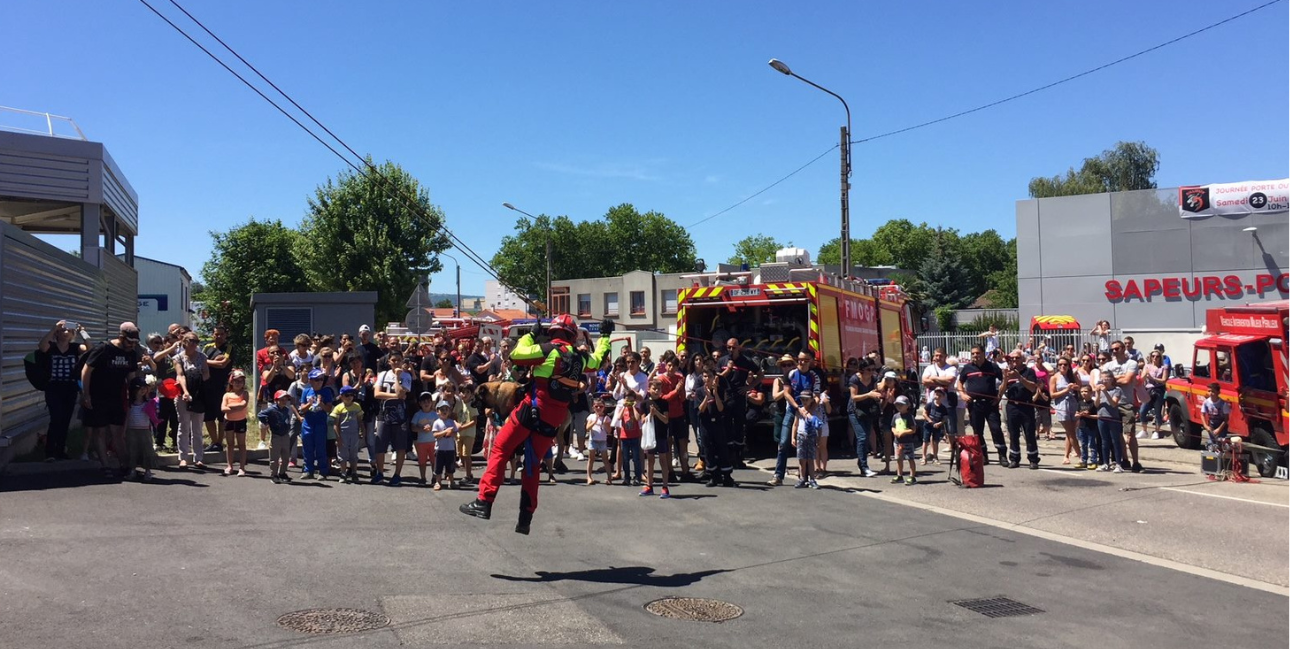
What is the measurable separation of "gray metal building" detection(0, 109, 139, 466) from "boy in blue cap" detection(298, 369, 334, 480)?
3.01m

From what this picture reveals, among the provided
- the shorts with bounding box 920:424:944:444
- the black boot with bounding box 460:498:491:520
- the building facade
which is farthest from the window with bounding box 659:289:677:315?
the black boot with bounding box 460:498:491:520

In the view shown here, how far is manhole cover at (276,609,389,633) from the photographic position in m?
5.57

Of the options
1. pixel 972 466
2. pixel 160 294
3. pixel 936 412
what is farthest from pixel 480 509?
pixel 160 294

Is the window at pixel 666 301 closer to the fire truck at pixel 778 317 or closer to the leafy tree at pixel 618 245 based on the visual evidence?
the leafy tree at pixel 618 245

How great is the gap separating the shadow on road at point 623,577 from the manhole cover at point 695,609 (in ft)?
1.45

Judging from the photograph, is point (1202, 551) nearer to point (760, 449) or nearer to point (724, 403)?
point (724, 403)

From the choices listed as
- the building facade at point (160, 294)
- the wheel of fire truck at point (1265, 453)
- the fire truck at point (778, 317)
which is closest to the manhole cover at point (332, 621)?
the fire truck at point (778, 317)

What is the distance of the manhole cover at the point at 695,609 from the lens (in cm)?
627

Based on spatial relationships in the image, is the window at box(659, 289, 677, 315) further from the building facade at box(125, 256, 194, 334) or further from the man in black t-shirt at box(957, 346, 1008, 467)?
the man in black t-shirt at box(957, 346, 1008, 467)

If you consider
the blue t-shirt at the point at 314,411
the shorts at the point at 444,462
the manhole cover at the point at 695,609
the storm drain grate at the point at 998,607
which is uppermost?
the blue t-shirt at the point at 314,411

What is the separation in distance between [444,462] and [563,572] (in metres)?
4.27

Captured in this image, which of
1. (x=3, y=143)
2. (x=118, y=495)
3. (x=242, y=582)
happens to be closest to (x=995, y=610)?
(x=242, y=582)

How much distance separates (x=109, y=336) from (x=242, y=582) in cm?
1407

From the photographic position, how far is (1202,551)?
8.82 m
